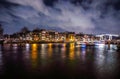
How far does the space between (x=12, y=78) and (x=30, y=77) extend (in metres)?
1.58

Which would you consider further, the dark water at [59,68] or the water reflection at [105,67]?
the water reflection at [105,67]

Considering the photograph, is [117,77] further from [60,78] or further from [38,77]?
[38,77]

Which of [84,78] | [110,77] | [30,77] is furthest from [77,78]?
[30,77]

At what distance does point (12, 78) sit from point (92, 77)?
284 inches

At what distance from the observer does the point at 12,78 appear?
16.6m

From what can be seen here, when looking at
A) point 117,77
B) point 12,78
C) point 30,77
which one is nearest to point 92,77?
point 117,77

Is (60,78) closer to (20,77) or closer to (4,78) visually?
(20,77)

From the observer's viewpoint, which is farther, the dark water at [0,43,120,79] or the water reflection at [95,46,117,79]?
the water reflection at [95,46,117,79]

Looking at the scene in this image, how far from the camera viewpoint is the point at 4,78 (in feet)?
54.3

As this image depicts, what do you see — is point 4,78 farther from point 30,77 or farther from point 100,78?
point 100,78

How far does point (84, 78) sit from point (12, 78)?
251 inches

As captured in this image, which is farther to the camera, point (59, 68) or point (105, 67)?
point (105, 67)

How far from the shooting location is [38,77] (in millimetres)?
17031

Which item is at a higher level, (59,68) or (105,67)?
(59,68)
